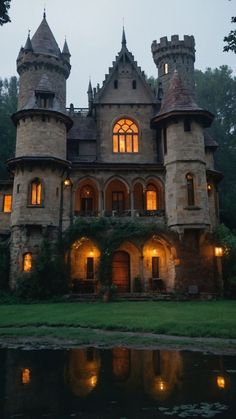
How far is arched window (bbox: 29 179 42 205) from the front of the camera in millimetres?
27672

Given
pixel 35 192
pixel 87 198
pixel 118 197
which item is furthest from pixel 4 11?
pixel 118 197

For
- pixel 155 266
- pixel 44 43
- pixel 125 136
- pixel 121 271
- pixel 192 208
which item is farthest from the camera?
pixel 44 43

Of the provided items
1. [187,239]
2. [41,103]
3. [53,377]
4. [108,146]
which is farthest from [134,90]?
[53,377]

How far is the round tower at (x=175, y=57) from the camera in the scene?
41438mm

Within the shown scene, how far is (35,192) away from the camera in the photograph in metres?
27.9

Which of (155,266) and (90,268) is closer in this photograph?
(155,266)

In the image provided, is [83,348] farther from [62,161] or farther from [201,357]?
[62,161]

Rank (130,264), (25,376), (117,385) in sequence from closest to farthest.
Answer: (117,385) → (25,376) → (130,264)

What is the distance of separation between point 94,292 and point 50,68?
23212 millimetres

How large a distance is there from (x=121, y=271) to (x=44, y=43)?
2426cm

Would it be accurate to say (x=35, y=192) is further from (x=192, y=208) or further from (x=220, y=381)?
(x=220, y=381)

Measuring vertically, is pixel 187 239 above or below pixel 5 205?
below

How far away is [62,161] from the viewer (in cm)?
2805

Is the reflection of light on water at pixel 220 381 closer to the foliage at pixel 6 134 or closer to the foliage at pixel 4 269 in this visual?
the foliage at pixel 4 269
